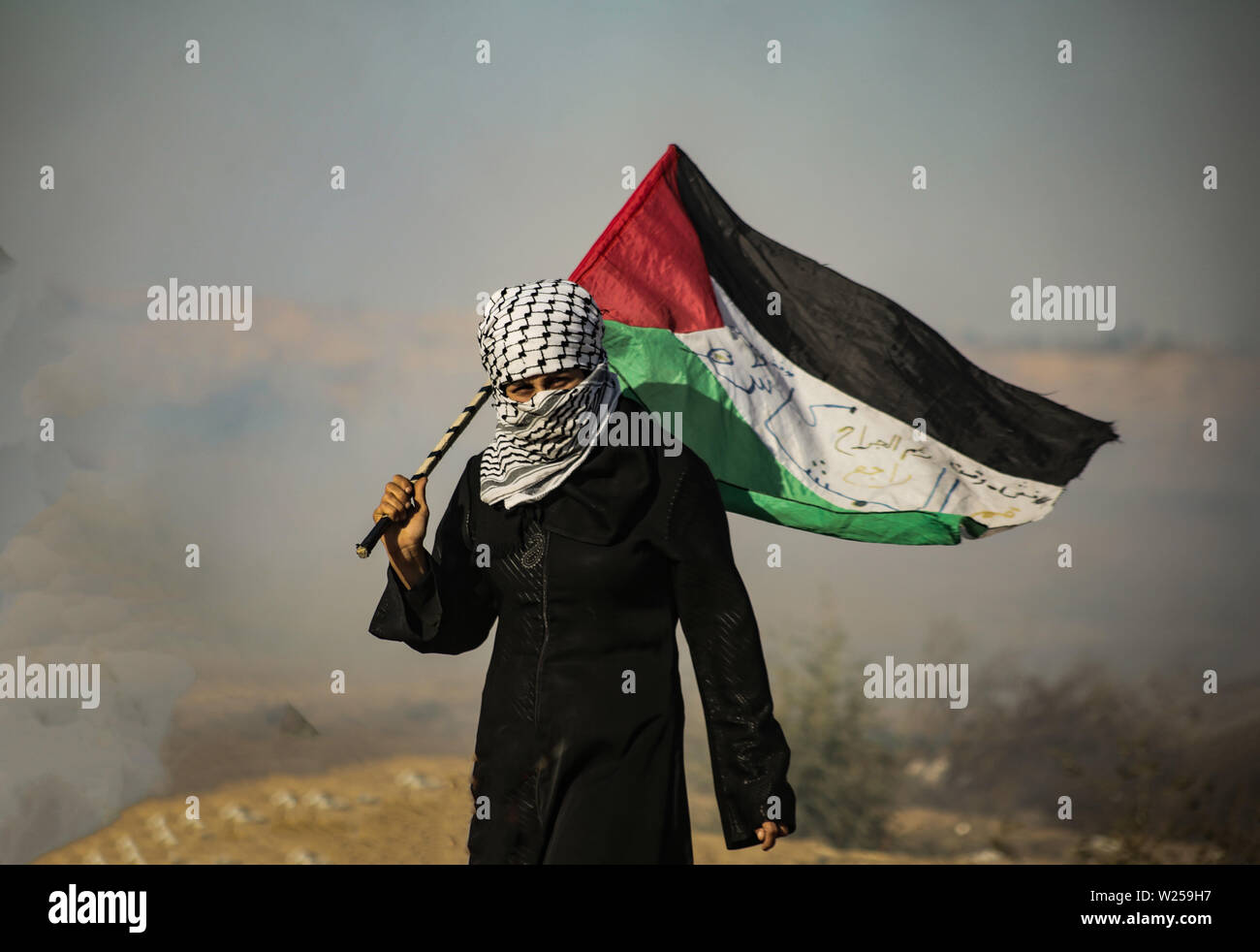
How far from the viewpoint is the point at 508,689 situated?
11.0 feet

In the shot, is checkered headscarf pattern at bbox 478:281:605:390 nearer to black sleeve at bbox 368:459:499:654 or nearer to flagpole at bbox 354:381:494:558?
flagpole at bbox 354:381:494:558

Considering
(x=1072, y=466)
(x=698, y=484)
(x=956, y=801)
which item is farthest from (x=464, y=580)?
(x=956, y=801)

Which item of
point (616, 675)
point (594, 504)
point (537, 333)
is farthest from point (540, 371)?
point (616, 675)

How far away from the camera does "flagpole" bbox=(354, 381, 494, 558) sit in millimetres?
3336

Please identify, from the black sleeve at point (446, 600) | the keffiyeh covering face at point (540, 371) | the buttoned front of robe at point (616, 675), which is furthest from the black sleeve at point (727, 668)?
the black sleeve at point (446, 600)

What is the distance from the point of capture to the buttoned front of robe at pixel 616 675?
3.22m

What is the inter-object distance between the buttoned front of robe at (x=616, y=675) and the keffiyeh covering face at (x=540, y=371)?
67mm

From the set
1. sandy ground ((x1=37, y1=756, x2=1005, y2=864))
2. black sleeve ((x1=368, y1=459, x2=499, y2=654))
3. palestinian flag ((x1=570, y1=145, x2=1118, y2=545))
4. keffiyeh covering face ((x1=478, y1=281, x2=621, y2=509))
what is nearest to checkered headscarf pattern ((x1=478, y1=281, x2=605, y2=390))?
keffiyeh covering face ((x1=478, y1=281, x2=621, y2=509))

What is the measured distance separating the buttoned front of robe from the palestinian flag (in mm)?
1369

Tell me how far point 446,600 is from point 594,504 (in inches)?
18.5

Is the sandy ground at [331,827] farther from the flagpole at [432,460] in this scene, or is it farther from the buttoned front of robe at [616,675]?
the buttoned front of robe at [616,675]

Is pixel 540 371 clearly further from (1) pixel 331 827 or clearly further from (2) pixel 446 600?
(1) pixel 331 827

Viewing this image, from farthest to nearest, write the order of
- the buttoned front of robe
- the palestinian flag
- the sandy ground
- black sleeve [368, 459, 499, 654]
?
1. the sandy ground
2. the palestinian flag
3. black sleeve [368, 459, 499, 654]
4. the buttoned front of robe
